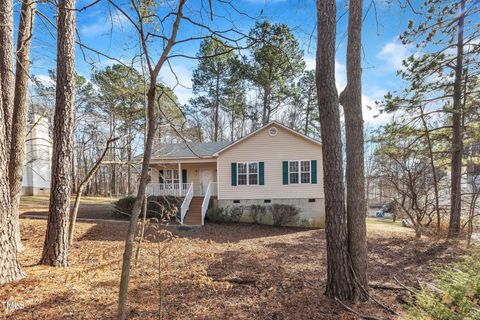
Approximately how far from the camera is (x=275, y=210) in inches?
501

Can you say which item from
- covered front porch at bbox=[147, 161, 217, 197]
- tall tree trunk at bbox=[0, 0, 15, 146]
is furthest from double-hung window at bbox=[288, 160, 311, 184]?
tall tree trunk at bbox=[0, 0, 15, 146]

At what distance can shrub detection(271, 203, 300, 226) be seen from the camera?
12.7 m

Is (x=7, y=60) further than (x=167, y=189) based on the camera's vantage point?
No

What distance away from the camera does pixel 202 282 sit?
2998 mm

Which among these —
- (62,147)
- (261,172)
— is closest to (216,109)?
(261,172)

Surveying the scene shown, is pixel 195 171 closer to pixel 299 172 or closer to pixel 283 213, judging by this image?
pixel 283 213

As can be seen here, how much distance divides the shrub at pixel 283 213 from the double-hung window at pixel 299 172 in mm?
1354

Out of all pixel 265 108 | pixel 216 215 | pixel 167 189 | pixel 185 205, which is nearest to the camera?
pixel 185 205

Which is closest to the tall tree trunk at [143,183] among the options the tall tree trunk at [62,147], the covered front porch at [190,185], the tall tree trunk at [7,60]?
the tall tree trunk at [62,147]

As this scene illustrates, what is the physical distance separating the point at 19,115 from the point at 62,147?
2146 mm

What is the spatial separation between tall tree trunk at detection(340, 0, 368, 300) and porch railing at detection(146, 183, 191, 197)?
11.1m

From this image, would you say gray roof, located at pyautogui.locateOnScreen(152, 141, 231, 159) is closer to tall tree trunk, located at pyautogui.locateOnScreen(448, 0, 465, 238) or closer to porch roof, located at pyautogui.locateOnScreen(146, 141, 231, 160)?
porch roof, located at pyautogui.locateOnScreen(146, 141, 231, 160)

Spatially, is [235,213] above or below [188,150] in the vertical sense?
below

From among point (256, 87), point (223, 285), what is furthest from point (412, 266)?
point (256, 87)
